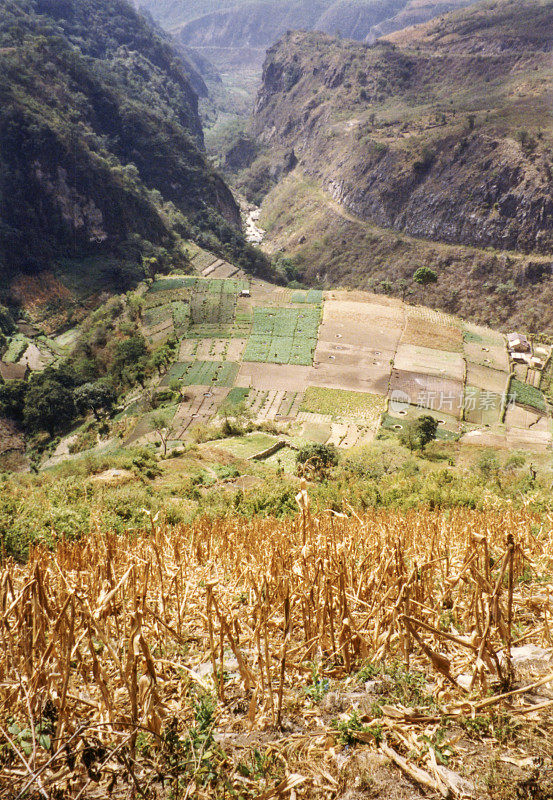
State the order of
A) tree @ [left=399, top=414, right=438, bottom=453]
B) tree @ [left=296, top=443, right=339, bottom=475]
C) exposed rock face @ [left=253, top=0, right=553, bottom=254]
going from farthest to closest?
1. exposed rock face @ [left=253, top=0, right=553, bottom=254]
2. tree @ [left=399, top=414, right=438, bottom=453]
3. tree @ [left=296, top=443, right=339, bottom=475]

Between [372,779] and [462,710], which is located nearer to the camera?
[372,779]

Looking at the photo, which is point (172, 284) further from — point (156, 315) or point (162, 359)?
point (162, 359)

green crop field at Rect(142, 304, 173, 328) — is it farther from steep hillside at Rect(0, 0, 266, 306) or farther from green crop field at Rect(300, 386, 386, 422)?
green crop field at Rect(300, 386, 386, 422)

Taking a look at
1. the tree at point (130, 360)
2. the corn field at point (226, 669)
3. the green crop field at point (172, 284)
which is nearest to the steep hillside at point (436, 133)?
the green crop field at point (172, 284)

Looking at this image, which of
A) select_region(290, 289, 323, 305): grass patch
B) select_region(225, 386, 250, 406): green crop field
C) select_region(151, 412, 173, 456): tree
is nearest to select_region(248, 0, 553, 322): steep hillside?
select_region(290, 289, 323, 305): grass patch

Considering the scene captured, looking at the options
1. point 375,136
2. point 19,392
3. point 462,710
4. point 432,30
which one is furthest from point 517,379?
point 432,30

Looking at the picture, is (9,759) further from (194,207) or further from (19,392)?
(194,207)
